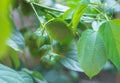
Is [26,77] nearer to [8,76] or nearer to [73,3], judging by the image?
[8,76]

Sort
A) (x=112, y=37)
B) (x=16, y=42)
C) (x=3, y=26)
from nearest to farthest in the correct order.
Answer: (x=3, y=26), (x=112, y=37), (x=16, y=42)

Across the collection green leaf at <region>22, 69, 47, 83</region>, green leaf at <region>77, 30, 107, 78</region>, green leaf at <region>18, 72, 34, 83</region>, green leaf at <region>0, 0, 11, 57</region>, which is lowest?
green leaf at <region>22, 69, 47, 83</region>

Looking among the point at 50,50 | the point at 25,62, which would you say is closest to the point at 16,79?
the point at 50,50

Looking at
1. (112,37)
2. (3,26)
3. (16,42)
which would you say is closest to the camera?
(3,26)

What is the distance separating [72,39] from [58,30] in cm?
5

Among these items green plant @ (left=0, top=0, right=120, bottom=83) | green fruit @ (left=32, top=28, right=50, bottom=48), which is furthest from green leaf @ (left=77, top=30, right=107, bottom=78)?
green fruit @ (left=32, top=28, right=50, bottom=48)

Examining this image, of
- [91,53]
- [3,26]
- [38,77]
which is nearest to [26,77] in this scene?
[38,77]

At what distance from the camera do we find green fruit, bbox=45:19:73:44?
43 centimetres

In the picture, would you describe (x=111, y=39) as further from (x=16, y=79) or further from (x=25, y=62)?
(x=25, y=62)

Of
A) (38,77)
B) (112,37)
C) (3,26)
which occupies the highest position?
(3,26)

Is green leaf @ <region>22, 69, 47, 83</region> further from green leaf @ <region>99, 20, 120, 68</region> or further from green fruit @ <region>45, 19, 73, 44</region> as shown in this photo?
green leaf @ <region>99, 20, 120, 68</region>

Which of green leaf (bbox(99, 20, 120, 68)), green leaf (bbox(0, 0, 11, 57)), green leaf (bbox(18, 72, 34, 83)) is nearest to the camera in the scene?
green leaf (bbox(0, 0, 11, 57))

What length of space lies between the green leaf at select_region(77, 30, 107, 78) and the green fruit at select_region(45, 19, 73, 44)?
0.10 meters

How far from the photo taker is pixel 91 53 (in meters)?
0.32
